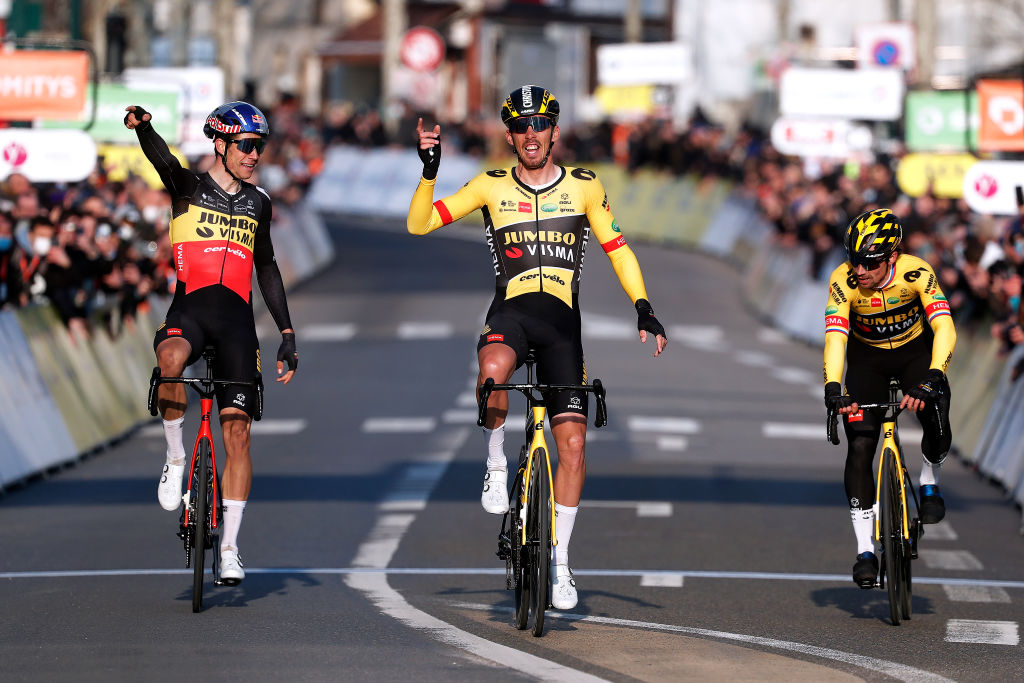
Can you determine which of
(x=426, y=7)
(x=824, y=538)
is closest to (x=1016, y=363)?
(x=824, y=538)

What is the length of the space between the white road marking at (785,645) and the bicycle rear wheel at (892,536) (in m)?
0.91

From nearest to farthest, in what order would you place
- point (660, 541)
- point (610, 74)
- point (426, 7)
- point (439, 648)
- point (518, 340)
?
point (439, 648), point (518, 340), point (660, 541), point (610, 74), point (426, 7)

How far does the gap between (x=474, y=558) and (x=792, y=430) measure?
8880mm

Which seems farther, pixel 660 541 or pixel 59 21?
pixel 59 21

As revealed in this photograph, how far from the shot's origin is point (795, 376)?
26.8 meters

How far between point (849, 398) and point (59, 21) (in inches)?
1220

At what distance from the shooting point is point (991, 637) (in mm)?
10719

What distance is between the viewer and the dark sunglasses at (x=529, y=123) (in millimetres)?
10570

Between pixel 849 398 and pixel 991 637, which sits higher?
pixel 849 398

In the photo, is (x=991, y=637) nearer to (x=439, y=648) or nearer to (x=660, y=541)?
(x=439, y=648)

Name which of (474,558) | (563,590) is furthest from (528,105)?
(474,558)

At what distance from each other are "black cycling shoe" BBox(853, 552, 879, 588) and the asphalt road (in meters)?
0.21

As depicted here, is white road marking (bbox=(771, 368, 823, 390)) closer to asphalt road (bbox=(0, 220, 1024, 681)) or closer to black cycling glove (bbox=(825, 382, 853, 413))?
asphalt road (bbox=(0, 220, 1024, 681))

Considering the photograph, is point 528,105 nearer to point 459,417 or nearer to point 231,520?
point 231,520
